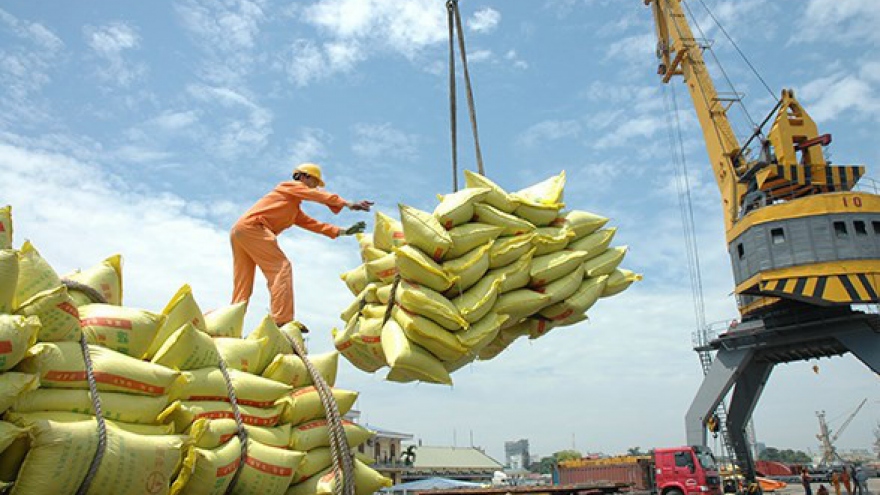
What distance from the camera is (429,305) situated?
370 centimetres

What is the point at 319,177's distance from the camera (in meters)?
4.46

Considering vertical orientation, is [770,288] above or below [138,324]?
above

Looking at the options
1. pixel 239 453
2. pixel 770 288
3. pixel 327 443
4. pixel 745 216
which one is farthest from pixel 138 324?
pixel 745 216

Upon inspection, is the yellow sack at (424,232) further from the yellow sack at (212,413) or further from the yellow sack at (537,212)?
the yellow sack at (212,413)

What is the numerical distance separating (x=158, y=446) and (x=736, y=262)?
22.6 m

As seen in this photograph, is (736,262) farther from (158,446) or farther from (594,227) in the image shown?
(158,446)

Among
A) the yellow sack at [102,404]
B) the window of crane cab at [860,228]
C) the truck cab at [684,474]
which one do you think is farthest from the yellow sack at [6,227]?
the window of crane cab at [860,228]

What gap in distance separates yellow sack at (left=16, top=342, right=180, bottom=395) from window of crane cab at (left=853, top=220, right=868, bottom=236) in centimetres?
2195

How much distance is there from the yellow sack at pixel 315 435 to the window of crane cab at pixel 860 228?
826 inches

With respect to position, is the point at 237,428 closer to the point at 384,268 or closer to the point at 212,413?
the point at 212,413

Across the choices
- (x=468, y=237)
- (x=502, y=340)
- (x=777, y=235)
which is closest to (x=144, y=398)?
Result: (x=468, y=237)

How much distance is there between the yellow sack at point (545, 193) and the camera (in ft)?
14.2

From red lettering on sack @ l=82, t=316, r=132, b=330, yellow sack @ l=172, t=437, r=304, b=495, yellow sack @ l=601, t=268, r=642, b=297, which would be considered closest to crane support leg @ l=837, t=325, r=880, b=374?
yellow sack @ l=601, t=268, r=642, b=297

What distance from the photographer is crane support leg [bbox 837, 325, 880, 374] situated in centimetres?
2067
